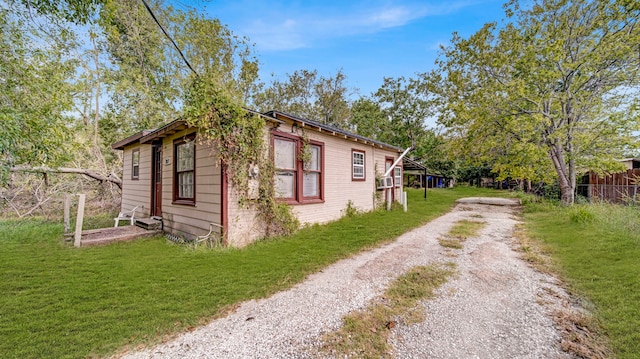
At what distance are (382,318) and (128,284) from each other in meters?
3.29

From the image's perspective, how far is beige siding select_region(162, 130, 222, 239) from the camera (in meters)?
5.52

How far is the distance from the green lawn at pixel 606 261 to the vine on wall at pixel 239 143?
5128mm

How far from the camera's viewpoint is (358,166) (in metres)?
9.59

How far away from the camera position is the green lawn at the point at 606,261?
2.50 metres

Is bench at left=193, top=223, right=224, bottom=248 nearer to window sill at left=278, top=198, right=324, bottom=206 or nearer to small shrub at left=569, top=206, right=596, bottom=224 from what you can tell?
window sill at left=278, top=198, right=324, bottom=206

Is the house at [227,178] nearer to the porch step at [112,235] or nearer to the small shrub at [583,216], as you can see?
→ the porch step at [112,235]

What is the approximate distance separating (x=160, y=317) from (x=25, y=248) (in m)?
5.37

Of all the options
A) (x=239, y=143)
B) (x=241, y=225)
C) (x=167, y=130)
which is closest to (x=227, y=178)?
(x=239, y=143)

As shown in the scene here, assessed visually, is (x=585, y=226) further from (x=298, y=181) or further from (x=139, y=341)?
(x=139, y=341)

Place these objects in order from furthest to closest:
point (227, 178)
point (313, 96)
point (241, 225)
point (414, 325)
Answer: point (313, 96) → point (241, 225) → point (227, 178) → point (414, 325)

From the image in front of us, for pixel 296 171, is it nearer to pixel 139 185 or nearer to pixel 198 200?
pixel 198 200

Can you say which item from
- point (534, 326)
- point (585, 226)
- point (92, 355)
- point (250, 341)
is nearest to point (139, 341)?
point (92, 355)

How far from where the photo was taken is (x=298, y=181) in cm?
689

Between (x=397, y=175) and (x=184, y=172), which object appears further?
(x=397, y=175)
